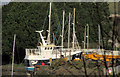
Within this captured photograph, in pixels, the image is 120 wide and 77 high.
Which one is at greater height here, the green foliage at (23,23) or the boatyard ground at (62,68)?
the green foliage at (23,23)

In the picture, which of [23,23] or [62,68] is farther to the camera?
[23,23]

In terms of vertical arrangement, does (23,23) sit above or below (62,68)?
above

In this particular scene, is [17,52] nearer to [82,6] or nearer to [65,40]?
[65,40]

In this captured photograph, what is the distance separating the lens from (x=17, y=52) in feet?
105

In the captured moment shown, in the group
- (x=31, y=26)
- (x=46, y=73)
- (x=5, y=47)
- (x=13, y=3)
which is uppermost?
(x=13, y=3)

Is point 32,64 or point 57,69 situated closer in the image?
point 57,69

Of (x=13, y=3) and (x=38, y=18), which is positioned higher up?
(x=13, y=3)

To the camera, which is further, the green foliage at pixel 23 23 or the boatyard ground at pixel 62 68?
the green foliage at pixel 23 23

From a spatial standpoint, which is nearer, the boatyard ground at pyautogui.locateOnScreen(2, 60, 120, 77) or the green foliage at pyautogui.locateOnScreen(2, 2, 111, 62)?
the boatyard ground at pyautogui.locateOnScreen(2, 60, 120, 77)

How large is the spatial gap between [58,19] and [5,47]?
10.7m

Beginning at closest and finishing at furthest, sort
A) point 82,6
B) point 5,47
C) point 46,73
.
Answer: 1. point 46,73
2. point 5,47
3. point 82,6

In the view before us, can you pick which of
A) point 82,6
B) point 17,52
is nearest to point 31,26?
point 17,52

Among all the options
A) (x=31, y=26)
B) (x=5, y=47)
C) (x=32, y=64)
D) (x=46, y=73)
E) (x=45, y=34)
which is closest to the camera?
(x=46, y=73)

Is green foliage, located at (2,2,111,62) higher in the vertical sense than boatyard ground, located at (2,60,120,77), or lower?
higher
